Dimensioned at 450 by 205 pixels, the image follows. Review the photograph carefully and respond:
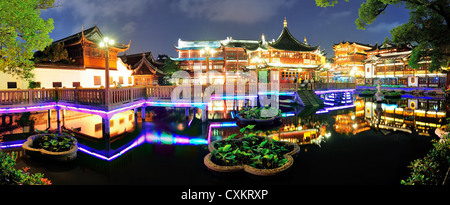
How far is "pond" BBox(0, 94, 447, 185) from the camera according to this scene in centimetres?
753

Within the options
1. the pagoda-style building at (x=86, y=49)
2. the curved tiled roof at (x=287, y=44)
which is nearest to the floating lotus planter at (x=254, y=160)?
the pagoda-style building at (x=86, y=49)

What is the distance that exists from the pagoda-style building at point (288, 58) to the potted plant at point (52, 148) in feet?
82.4

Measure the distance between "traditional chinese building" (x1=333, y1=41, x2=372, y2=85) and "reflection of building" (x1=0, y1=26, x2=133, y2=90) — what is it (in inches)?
2118

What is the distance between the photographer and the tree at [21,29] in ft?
29.8

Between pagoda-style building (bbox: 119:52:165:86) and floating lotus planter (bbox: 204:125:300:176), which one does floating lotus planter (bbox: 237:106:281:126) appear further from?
pagoda-style building (bbox: 119:52:165:86)

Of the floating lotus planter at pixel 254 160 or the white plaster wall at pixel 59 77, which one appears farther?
the white plaster wall at pixel 59 77

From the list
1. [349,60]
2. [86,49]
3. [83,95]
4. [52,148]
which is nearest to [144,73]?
[86,49]

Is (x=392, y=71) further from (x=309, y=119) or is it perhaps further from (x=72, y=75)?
(x=72, y=75)

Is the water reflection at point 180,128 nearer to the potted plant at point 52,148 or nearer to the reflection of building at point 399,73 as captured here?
the potted plant at point 52,148

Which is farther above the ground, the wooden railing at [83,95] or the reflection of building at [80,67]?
the reflection of building at [80,67]

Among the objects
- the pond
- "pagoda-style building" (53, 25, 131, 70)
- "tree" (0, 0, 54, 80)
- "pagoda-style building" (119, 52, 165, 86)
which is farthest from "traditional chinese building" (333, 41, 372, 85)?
"tree" (0, 0, 54, 80)

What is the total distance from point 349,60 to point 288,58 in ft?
127
